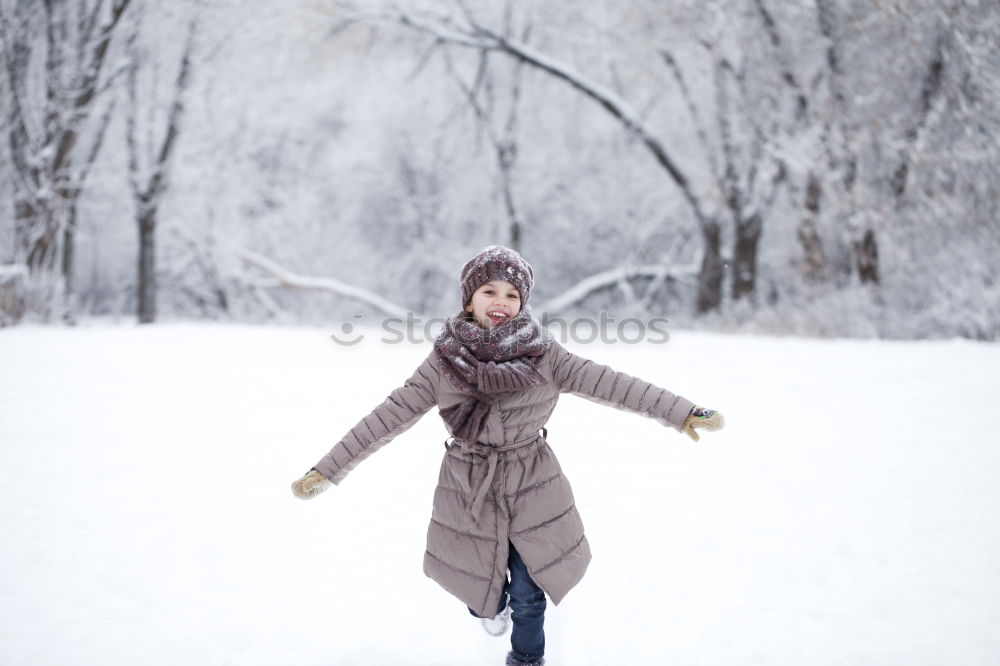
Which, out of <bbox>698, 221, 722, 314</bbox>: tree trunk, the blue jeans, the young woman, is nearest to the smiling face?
the young woman

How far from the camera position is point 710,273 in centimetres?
1377

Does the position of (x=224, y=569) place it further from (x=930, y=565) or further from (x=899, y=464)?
(x=899, y=464)

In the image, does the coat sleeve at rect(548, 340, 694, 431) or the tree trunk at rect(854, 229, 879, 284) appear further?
the tree trunk at rect(854, 229, 879, 284)

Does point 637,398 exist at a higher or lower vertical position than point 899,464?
higher

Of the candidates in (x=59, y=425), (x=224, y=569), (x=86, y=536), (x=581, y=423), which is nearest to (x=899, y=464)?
(x=581, y=423)

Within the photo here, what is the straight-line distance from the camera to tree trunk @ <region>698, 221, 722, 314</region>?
13594mm

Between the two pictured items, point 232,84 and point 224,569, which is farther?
point 232,84

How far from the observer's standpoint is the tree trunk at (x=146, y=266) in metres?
13.8

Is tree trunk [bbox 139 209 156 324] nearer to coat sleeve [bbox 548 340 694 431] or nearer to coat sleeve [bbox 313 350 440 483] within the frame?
coat sleeve [bbox 313 350 440 483]

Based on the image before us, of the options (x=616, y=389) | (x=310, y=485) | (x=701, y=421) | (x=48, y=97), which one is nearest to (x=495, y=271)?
(x=616, y=389)

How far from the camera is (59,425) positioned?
521 centimetres

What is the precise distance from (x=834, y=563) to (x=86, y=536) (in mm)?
3894

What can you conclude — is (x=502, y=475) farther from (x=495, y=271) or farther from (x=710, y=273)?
(x=710, y=273)

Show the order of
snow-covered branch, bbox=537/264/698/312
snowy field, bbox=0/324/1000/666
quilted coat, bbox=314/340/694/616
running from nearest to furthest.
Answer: quilted coat, bbox=314/340/694/616 < snowy field, bbox=0/324/1000/666 < snow-covered branch, bbox=537/264/698/312
